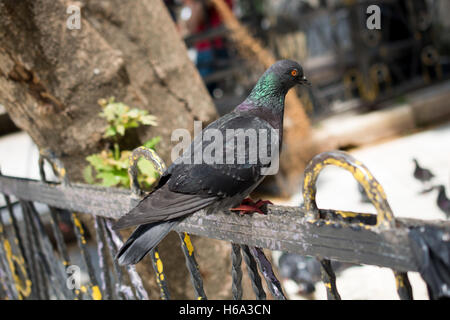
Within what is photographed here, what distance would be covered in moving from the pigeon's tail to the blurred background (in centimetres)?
113

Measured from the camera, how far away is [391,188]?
4504 mm

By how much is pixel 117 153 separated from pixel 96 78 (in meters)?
0.41

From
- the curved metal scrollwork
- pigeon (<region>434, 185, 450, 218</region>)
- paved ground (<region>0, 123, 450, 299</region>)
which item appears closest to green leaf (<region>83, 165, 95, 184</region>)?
the curved metal scrollwork

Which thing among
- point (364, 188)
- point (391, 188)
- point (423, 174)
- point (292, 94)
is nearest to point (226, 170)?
point (364, 188)

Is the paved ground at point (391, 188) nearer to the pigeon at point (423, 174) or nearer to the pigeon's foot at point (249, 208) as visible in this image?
the pigeon at point (423, 174)

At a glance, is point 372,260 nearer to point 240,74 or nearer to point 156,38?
point 156,38

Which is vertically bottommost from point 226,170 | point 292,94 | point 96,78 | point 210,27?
point 226,170

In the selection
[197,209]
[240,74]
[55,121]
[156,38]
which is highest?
[240,74]

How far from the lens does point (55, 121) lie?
2.24m

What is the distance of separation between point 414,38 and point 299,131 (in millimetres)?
3529

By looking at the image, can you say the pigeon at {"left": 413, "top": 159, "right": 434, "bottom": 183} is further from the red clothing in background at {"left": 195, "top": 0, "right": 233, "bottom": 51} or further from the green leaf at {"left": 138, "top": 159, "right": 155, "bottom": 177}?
the red clothing in background at {"left": 195, "top": 0, "right": 233, "bottom": 51}

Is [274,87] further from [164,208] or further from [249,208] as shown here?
[164,208]

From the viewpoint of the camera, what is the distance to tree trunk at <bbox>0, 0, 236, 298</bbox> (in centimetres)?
211
